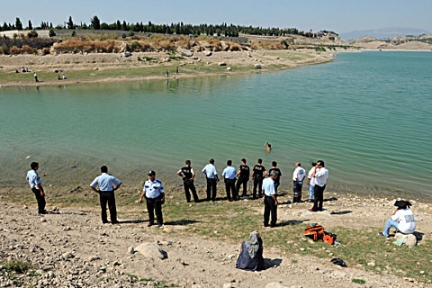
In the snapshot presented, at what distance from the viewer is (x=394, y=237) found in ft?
39.1

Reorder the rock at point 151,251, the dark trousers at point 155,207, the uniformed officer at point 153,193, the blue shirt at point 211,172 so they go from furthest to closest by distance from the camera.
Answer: the blue shirt at point 211,172 → the dark trousers at point 155,207 → the uniformed officer at point 153,193 → the rock at point 151,251

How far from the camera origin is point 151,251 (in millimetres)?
10312

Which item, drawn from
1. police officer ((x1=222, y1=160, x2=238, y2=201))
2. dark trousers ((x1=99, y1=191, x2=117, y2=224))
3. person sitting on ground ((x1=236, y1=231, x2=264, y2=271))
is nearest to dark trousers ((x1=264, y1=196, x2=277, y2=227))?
person sitting on ground ((x1=236, y1=231, x2=264, y2=271))

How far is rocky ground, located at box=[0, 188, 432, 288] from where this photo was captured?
28.3ft

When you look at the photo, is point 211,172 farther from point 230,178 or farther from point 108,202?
point 108,202

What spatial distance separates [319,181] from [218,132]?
15.1m

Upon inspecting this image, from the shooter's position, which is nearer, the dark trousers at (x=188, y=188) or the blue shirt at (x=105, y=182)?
the blue shirt at (x=105, y=182)

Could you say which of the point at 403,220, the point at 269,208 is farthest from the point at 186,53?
the point at 403,220

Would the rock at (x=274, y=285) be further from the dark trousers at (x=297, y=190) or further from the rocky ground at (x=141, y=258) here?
the dark trousers at (x=297, y=190)

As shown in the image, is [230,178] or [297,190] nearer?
[297,190]

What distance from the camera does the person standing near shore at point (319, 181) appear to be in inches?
550

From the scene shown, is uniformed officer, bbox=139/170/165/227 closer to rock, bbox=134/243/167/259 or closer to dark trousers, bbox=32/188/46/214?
rock, bbox=134/243/167/259

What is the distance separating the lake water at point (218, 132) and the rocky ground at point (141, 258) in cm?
600

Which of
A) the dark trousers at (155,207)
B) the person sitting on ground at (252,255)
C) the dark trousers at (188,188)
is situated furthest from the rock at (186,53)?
the person sitting on ground at (252,255)
